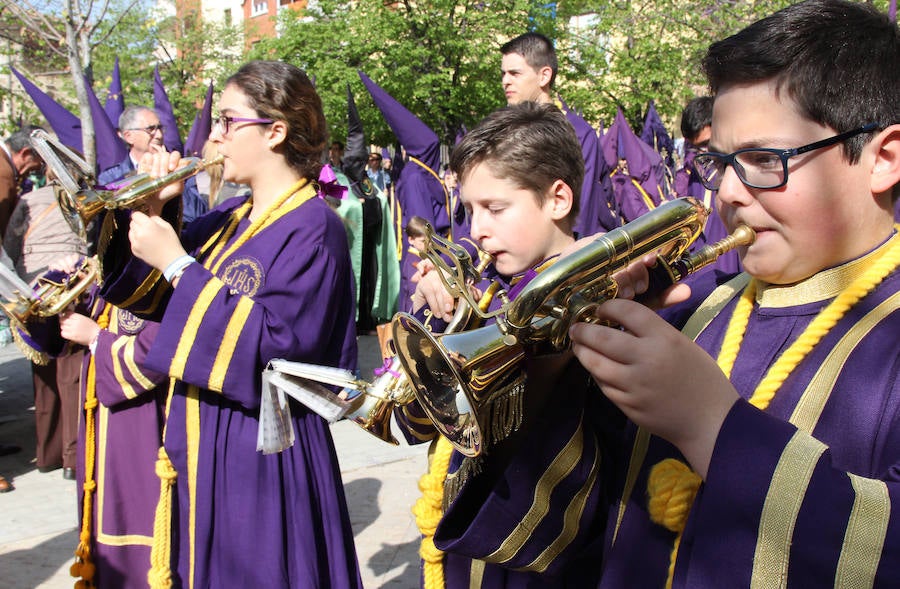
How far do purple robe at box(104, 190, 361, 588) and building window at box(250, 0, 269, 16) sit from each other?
37.1m

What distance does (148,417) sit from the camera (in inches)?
123

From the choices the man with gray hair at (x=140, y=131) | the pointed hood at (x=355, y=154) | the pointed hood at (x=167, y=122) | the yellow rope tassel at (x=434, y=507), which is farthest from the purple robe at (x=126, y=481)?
the pointed hood at (x=355, y=154)

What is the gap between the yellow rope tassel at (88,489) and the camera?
316 centimetres

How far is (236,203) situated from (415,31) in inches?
741

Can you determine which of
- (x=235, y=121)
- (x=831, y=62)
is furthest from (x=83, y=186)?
(x=831, y=62)

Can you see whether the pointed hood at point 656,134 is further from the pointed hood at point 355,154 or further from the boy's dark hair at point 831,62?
the boy's dark hair at point 831,62

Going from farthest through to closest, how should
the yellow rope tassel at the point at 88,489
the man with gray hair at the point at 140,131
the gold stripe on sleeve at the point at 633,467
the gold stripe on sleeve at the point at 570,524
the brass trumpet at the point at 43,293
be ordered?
the man with gray hair at the point at 140,131 → the brass trumpet at the point at 43,293 → the yellow rope tassel at the point at 88,489 → the gold stripe on sleeve at the point at 570,524 → the gold stripe on sleeve at the point at 633,467

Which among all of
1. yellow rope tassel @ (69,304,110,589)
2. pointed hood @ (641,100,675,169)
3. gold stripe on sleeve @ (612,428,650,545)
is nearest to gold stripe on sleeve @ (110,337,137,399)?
yellow rope tassel @ (69,304,110,589)

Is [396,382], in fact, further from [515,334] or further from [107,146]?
[107,146]

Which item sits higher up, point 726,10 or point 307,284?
point 726,10

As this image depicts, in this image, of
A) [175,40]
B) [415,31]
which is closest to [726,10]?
[415,31]

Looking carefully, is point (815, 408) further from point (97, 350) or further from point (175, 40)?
point (175, 40)

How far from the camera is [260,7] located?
37.0 m

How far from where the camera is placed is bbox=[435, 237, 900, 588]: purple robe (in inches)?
39.1
